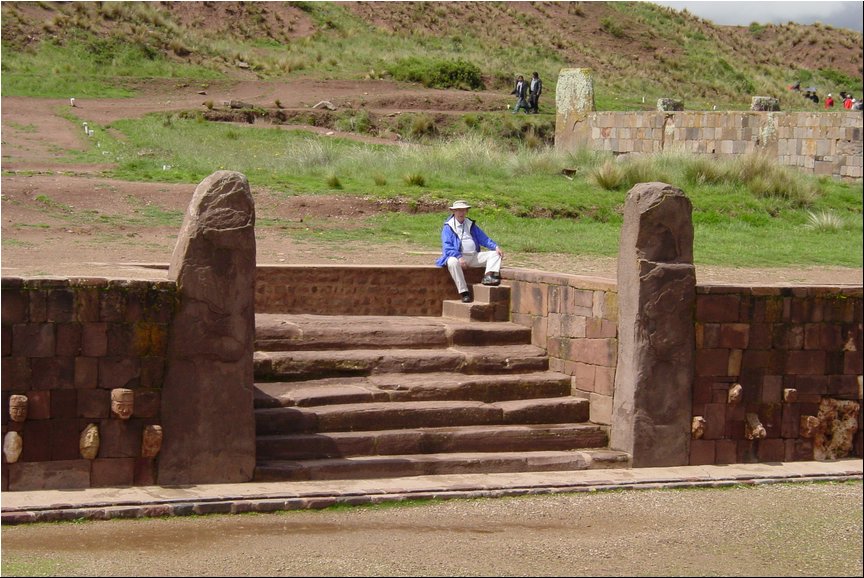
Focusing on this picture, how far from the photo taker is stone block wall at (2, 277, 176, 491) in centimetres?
947

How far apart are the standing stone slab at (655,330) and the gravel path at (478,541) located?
4.49ft

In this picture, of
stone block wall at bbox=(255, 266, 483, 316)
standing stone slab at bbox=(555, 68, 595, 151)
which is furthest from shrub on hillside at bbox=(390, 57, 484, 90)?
stone block wall at bbox=(255, 266, 483, 316)

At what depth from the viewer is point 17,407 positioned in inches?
370

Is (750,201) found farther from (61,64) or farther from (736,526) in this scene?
(61,64)

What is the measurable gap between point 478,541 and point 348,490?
1.46 meters

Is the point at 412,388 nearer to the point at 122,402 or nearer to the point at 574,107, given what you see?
the point at 122,402

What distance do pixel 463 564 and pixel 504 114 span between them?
28.4m

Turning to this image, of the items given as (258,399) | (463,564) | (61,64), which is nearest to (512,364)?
(258,399)

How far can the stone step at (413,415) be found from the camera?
416 inches

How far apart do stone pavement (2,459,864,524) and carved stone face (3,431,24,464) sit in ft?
0.83

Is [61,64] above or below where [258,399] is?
above

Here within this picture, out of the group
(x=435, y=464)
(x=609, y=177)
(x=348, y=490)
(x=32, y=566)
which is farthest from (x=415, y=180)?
(x=32, y=566)

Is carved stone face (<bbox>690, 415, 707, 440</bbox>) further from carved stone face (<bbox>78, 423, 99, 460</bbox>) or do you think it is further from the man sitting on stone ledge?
carved stone face (<bbox>78, 423, 99, 460</bbox>)

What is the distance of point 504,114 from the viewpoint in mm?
35625
